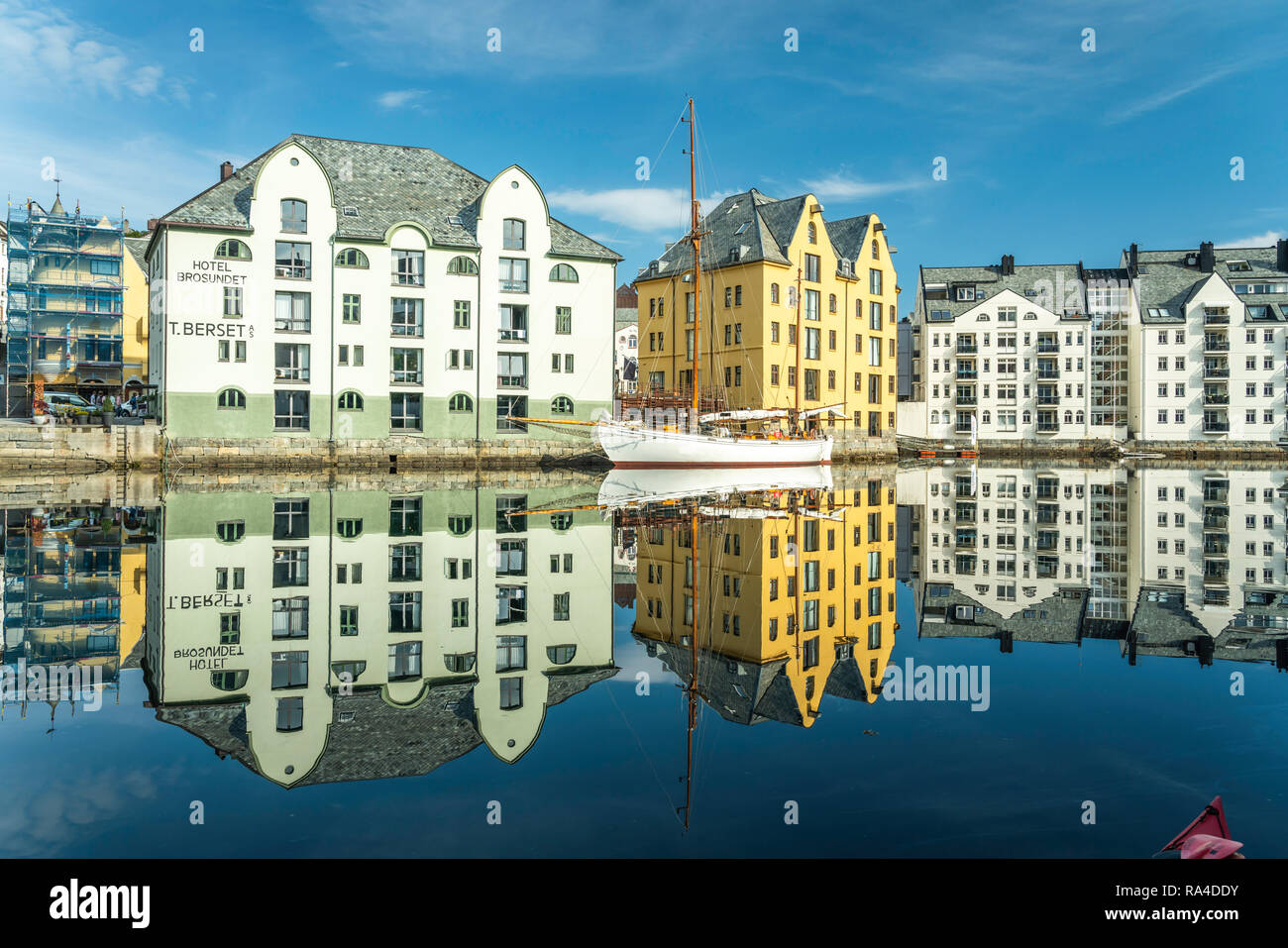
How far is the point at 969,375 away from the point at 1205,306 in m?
21.4

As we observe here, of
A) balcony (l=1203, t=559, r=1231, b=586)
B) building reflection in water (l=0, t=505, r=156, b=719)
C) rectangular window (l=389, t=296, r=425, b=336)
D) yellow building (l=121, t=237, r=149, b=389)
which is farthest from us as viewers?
yellow building (l=121, t=237, r=149, b=389)

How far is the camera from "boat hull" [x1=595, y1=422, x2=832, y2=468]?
45.1 m

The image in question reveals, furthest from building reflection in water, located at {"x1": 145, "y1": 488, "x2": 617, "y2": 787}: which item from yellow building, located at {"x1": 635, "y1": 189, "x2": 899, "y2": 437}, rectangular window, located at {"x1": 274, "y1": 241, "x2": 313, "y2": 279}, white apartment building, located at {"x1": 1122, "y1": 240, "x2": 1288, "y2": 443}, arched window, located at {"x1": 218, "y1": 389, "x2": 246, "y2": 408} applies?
white apartment building, located at {"x1": 1122, "y1": 240, "x2": 1288, "y2": 443}

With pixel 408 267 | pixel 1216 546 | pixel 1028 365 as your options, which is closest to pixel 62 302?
pixel 408 267

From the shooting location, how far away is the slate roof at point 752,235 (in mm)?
62125

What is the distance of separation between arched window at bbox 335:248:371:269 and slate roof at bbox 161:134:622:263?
0.71m

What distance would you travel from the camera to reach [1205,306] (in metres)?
80.2

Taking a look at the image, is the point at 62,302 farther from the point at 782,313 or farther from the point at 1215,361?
the point at 1215,361

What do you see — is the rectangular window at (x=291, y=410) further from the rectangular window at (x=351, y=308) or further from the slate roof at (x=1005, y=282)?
the slate roof at (x=1005, y=282)

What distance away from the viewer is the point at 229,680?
293 inches

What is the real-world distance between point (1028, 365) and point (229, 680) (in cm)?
8506

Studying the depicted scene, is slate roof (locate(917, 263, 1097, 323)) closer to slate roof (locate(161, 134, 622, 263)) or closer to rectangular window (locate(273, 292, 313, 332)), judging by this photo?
slate roof (locate(161, 134, 622, 263))

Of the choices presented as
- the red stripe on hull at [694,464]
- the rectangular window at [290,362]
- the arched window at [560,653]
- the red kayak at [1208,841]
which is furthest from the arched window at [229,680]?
the rectangular window at [290,362]
